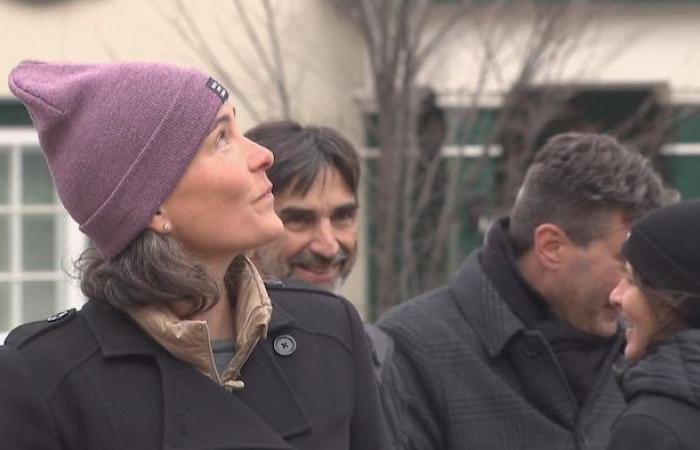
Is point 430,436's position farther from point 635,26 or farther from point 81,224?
point 635,26

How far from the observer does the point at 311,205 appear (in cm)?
419

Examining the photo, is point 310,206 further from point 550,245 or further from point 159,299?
point 159,299

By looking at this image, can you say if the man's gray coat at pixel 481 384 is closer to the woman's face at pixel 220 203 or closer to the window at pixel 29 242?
the woman's face at pixel 220 203

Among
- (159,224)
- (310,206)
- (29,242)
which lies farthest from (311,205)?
(29,242)

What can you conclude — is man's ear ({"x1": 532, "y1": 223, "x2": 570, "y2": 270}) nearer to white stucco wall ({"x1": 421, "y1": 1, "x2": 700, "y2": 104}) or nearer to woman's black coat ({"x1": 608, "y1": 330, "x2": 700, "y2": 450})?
woman's black coat ({"x1": 608, "y1": 330, "x2": 700, "y2": 450})

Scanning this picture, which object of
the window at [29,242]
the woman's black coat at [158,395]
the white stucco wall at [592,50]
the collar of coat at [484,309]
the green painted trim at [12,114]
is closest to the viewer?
the woman's black coat at [158,395]

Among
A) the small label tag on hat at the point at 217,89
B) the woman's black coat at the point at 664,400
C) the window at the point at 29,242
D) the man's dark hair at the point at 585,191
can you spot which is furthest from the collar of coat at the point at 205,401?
the window at the point at 29,242

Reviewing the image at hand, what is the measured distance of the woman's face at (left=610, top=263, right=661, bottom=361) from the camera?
3572mm

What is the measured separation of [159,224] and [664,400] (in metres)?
1.09

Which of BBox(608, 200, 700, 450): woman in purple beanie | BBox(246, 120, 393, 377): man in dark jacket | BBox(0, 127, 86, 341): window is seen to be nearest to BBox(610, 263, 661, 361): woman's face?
BBox(608, 200, 700, 450): woman in purple beanie

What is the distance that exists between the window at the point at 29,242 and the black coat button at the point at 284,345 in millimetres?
7328

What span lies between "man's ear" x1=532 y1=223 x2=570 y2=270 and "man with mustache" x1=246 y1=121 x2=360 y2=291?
457 mm

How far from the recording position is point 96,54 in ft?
32.1

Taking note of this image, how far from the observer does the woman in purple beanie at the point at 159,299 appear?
9.30ft
